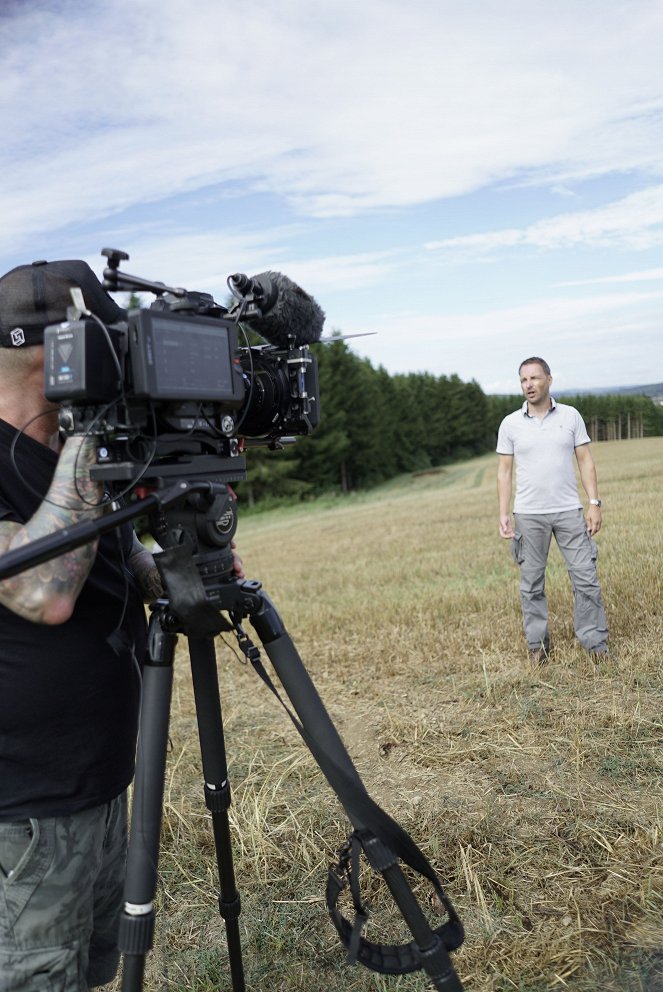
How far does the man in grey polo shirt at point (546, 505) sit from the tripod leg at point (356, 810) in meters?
4.00

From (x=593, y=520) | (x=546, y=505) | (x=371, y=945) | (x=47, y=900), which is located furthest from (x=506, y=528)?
(x=47, y=900)

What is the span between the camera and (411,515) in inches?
856

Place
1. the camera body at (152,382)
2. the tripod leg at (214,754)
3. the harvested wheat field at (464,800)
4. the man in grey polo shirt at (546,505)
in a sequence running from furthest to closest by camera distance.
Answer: the man in grey polo shirt at (546,505) < the harvested wheat field at (464,800) < the tripod leg at (214,754) < the camera body at (152,382)

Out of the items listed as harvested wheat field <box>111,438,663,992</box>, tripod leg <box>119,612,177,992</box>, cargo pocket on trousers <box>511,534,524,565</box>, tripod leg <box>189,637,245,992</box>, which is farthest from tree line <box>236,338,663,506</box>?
tripod leg <box>119,612,177,992</box>

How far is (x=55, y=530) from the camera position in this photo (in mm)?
1696

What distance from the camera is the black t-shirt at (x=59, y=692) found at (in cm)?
189

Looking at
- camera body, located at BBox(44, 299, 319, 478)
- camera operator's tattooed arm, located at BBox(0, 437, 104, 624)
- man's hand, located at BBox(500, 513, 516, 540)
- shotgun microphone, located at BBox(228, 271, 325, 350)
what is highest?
shotgun microphone, located at BBox(228, 271, 325, 350)

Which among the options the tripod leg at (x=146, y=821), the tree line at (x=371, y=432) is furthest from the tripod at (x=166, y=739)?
the tree line at (x=371, y=432)

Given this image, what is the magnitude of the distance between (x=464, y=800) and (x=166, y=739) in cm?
227

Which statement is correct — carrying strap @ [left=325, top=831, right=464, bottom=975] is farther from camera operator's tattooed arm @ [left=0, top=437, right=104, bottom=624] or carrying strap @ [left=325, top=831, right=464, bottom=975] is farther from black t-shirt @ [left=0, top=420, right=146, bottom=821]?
camera operator's tattooed arm @ [left=0, top=437, right=104, bottom=624]

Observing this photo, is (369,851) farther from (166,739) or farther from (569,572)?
(569,572)

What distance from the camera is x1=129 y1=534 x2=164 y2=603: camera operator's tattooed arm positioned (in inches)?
89.4

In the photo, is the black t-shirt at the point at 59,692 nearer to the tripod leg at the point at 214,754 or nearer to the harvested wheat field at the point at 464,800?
the tripod leg at the point at 214,754

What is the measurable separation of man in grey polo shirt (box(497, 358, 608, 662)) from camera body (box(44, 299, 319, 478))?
428cm
